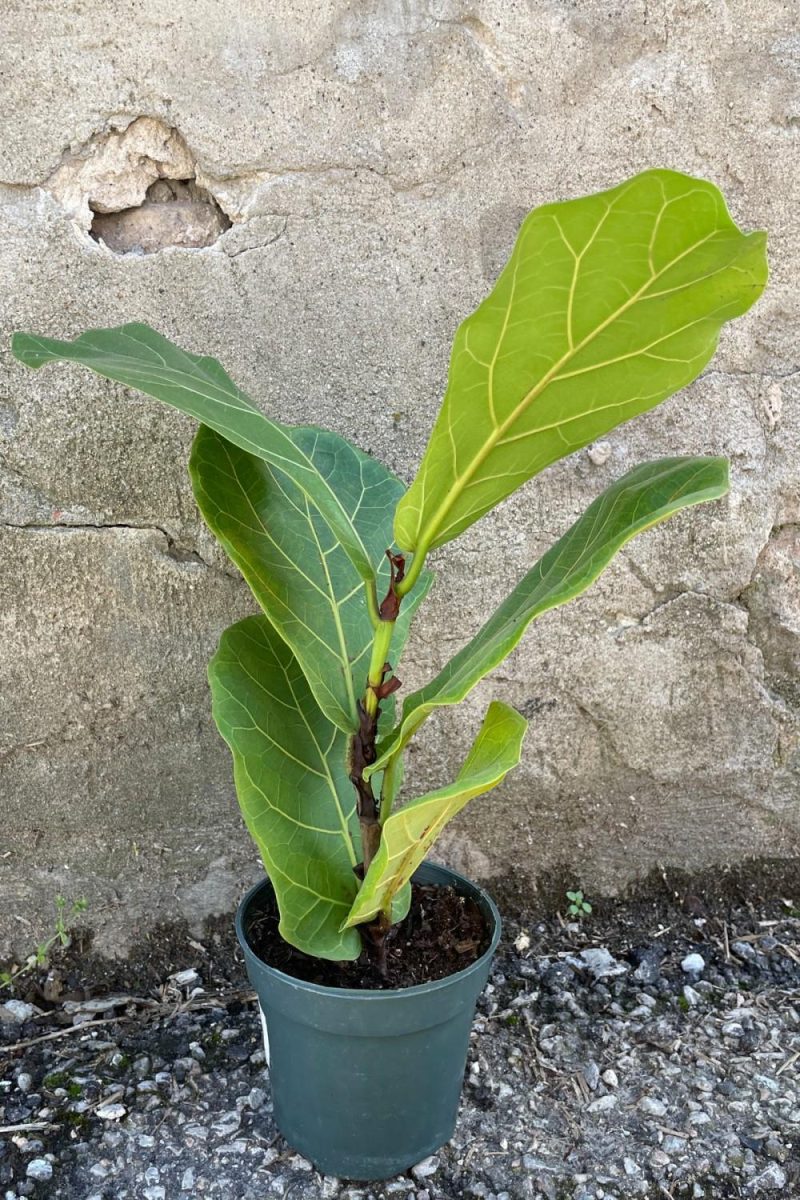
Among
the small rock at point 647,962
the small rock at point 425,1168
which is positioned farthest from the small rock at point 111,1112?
the small rock at point 647,962

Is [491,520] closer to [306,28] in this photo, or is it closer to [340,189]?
[340,189]

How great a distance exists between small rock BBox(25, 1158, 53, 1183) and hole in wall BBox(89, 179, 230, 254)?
1.24m

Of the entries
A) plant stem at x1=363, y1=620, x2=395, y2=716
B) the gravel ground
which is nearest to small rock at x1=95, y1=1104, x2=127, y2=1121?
the gravel ground

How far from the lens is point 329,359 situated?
1454 millimetres

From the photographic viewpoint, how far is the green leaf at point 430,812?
908mm

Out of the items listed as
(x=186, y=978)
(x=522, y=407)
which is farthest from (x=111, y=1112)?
(x=522, y=407)

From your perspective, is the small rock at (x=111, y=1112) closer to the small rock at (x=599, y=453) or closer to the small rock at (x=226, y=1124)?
the small rock at (x=226, y=1124)

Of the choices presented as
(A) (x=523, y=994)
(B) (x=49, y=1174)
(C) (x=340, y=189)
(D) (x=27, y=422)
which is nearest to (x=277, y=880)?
(B) (x=49, y=1174)

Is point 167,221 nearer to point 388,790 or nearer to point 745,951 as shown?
point 388,790

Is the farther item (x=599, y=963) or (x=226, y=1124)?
(x=599, y=963)

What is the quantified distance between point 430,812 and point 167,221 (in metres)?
0.99

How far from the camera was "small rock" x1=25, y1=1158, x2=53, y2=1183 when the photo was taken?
119 cm

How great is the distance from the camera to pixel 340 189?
143 cm

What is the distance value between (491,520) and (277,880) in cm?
69
